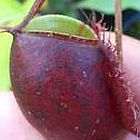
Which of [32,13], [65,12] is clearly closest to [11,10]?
[65,12]

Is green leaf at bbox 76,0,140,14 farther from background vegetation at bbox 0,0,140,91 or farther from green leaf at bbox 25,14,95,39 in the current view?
green leaf at bbox 25,14,95,39

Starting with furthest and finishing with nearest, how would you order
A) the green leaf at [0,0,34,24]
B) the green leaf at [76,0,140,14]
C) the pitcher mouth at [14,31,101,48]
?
1. the green leaf at [76,0,140,14]
2. the green leaf at [0,0,34,24]
3. the pitcher mouth at [14,31,101,48]

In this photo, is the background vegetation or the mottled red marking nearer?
the mottled red marking

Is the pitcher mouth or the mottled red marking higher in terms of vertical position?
the pitcher mouth

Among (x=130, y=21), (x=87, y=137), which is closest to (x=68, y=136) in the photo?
(x=87, y=137)

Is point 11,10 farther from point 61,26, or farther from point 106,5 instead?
point 61,26

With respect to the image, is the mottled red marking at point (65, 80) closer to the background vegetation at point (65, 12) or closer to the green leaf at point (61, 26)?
the green leaf at point (61, 26)

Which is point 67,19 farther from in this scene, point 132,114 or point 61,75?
point 132,114

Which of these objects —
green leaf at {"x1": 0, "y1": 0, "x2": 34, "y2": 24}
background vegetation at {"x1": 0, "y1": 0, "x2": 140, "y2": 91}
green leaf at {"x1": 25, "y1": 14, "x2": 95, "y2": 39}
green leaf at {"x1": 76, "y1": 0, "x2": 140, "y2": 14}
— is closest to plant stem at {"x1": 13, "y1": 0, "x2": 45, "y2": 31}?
green leaf at {"x1": 25, "y1": 14, "x2": 95, "y2": 39}

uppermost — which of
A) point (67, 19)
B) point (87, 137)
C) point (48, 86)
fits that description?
point (67, 19)
